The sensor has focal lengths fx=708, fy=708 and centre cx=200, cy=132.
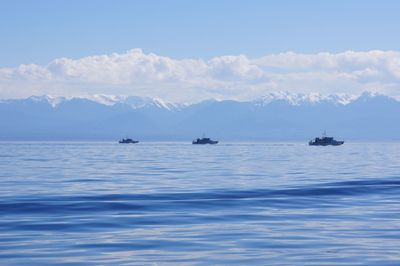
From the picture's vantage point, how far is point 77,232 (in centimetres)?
3328

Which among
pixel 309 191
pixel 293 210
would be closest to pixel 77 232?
pixel 293 210

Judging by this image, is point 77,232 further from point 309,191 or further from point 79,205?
point 309,191

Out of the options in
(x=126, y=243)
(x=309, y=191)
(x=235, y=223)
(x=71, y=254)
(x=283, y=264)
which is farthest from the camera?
(x=309, y=191)

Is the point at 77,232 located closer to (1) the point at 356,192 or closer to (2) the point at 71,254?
(2) the point at 71,254

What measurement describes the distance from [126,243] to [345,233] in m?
10.5

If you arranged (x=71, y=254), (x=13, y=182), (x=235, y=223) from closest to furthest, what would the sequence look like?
1. (x=71, y=254)
2. (x=235, y=223)
3. (x=13, y=182)

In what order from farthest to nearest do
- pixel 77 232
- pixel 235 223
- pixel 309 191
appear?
pixel 309 191
pixel 235 223
pixel 77 232

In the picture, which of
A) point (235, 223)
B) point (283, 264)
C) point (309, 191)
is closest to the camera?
point (283, 264)

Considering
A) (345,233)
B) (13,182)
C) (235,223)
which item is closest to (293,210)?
(235,223)

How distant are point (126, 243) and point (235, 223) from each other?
891cm

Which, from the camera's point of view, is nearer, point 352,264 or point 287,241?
A: point 352,264

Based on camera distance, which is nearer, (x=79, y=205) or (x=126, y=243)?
(x=126, y=243)

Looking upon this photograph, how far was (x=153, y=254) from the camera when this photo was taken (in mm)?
27516

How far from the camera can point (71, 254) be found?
27.4 metres
